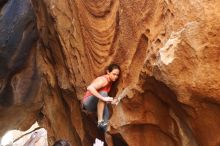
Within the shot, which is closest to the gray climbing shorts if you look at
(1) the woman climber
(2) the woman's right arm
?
(1) the woman climber

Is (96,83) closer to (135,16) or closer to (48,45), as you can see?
(135,16)

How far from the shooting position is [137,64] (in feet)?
19.8

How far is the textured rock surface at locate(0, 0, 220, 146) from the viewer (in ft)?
16.4

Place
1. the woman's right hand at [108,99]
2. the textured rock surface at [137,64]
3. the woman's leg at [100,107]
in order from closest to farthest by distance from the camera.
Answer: the textured rock surface at [137,64]
the woman's right hand at [108,99]
the woman's leg at [100,107]

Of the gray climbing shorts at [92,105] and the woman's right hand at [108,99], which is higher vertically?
the woman's right hand at [108,99]

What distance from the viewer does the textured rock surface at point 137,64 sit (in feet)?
16.4

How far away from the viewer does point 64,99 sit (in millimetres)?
8672

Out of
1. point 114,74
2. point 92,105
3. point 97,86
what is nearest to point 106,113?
point 92,105

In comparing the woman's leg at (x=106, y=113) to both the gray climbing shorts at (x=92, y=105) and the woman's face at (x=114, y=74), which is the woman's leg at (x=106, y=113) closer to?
the gray climbing shorts at (x=92, y=105)

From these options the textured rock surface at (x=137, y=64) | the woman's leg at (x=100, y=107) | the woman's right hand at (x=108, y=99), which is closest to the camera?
the textured rock surface at (x=137, y=64)

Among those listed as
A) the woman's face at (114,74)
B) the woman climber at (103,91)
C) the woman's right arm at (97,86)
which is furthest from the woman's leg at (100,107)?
the woman's face at (114,74)

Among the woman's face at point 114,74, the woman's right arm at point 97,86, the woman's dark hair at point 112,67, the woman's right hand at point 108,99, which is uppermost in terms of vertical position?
the woman's dark hair at point 112,67

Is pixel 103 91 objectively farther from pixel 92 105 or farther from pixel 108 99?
pixel 92 105

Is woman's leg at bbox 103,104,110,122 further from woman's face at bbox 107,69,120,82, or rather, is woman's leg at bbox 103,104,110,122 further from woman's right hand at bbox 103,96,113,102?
woman's face at bbox 107,69,120,82
